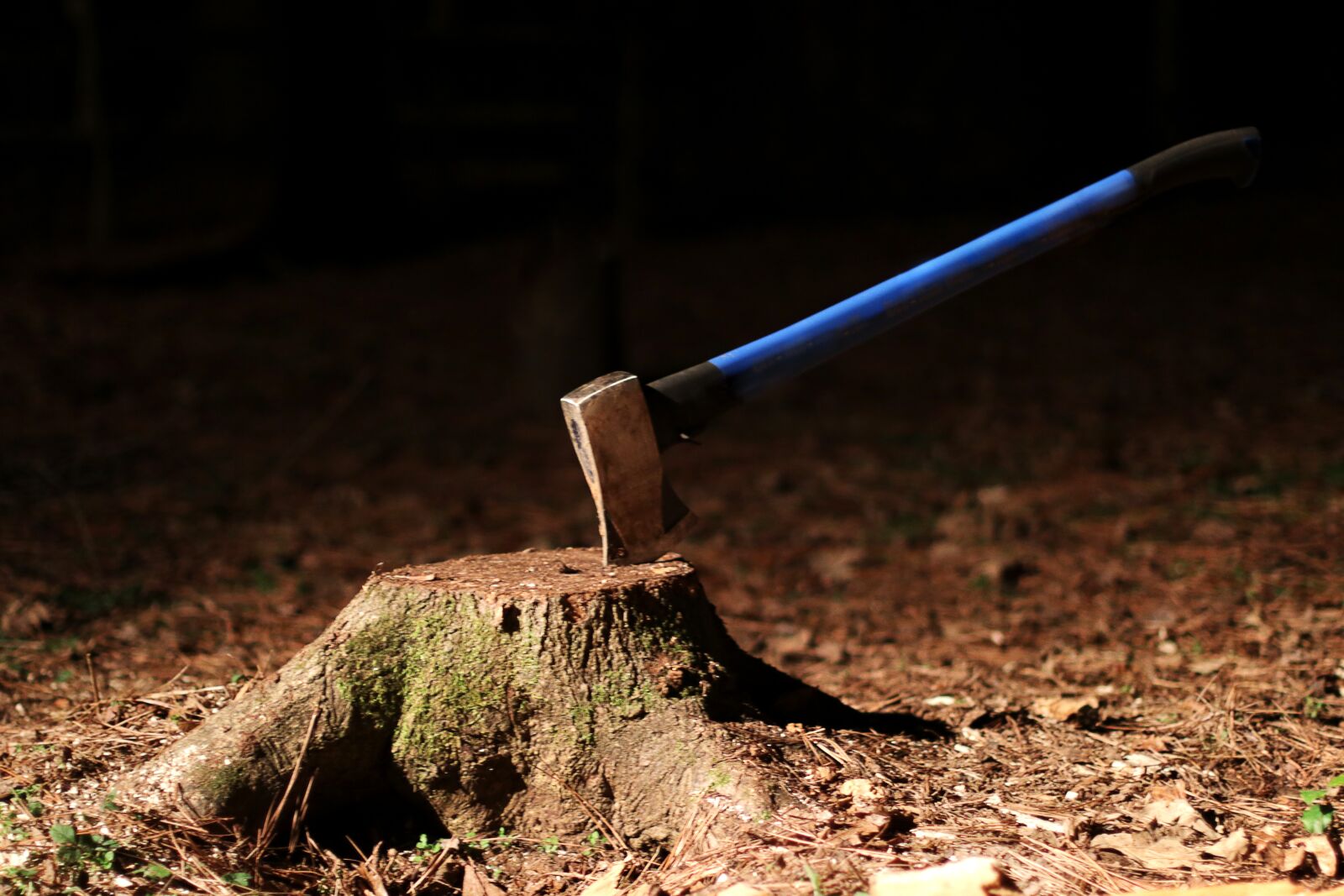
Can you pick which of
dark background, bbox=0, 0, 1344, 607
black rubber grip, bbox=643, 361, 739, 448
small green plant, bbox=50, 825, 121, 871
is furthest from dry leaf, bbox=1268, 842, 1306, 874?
dark background, bbox=0, 0, 1344, 607

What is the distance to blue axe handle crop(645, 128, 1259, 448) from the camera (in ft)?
8.38

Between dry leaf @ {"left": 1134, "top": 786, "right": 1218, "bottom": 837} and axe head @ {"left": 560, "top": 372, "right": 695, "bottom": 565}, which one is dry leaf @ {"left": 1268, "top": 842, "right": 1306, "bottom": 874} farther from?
axe head @ {"left": 560, "top": 372, "right": 695, "bottom": 565}

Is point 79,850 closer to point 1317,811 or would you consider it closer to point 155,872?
point 155,872

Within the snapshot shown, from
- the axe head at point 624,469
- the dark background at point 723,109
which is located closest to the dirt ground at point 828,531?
the axe head at point 624,469

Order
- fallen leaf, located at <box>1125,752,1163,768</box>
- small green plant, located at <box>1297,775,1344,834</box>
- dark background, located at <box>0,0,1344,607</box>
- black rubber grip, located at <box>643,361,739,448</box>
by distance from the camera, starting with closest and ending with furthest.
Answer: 1. small green plant, located at <box>1297,775,1344,834</box>
2. black rubber grip, located at <box>643,361,739,448</box>
3. fallen leaf, located at <box>1125,752,1163,768</box>
4. dark background, located at <box>0,0,1344,607</box>

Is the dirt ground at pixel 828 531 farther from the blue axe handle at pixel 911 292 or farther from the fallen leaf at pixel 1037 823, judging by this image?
the blue axe handle at pixel 911 292

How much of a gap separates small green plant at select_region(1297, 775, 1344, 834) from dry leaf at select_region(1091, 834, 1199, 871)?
226 mm

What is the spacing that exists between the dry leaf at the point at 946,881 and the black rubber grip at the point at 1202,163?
164 cm

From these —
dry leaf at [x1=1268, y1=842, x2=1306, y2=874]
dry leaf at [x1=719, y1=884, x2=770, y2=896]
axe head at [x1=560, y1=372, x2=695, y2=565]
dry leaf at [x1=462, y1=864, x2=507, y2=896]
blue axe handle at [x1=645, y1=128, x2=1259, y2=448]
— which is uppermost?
blue axe handle at [x1=645, y1=128, x2=1259, y2=448]

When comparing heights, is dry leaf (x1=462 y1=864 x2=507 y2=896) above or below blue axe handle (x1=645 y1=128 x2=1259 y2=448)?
below

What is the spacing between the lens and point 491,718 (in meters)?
2.44

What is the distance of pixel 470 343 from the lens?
8.51 meters

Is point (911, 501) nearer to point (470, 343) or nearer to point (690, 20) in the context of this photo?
point (470, 343)

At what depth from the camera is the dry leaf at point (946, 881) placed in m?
1.92
